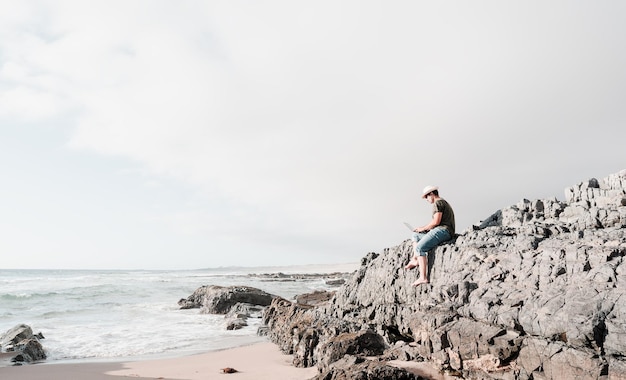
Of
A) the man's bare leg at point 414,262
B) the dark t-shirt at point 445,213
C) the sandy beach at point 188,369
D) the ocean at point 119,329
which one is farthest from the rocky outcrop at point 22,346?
the dark t-shirt at point 445,213

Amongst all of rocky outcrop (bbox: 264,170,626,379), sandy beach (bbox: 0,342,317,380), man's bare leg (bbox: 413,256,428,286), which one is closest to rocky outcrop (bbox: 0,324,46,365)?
sandy beach (bbox: 0,342,317,380)

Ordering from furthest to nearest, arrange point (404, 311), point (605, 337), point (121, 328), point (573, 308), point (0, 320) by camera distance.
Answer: point (0, 320) < point (121, 328) < point (404, 311) < point (573, 308) < point (605, 337)

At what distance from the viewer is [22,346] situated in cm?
1252

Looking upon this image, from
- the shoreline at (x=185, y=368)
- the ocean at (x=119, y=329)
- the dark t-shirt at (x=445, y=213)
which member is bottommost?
the ocean at (x=119, y=329)

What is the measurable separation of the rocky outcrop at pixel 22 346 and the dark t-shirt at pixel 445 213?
12.1 meters

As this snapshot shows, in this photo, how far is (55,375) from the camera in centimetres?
1009

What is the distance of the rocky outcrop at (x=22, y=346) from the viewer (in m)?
12.1

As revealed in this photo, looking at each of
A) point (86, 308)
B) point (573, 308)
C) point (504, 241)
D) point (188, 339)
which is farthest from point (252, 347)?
point (86, 308)

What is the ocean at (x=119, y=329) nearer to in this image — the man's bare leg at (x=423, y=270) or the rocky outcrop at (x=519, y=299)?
the rocky outcrop at (x=519, y=299)

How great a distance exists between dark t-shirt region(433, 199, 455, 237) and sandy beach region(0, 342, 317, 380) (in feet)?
12.9

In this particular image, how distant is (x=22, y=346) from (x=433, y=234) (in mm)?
12517

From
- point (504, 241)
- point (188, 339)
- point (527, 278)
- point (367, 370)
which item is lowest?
point (188, 339)

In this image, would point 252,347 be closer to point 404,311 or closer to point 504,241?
point 404,311

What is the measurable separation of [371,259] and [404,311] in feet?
9.94
